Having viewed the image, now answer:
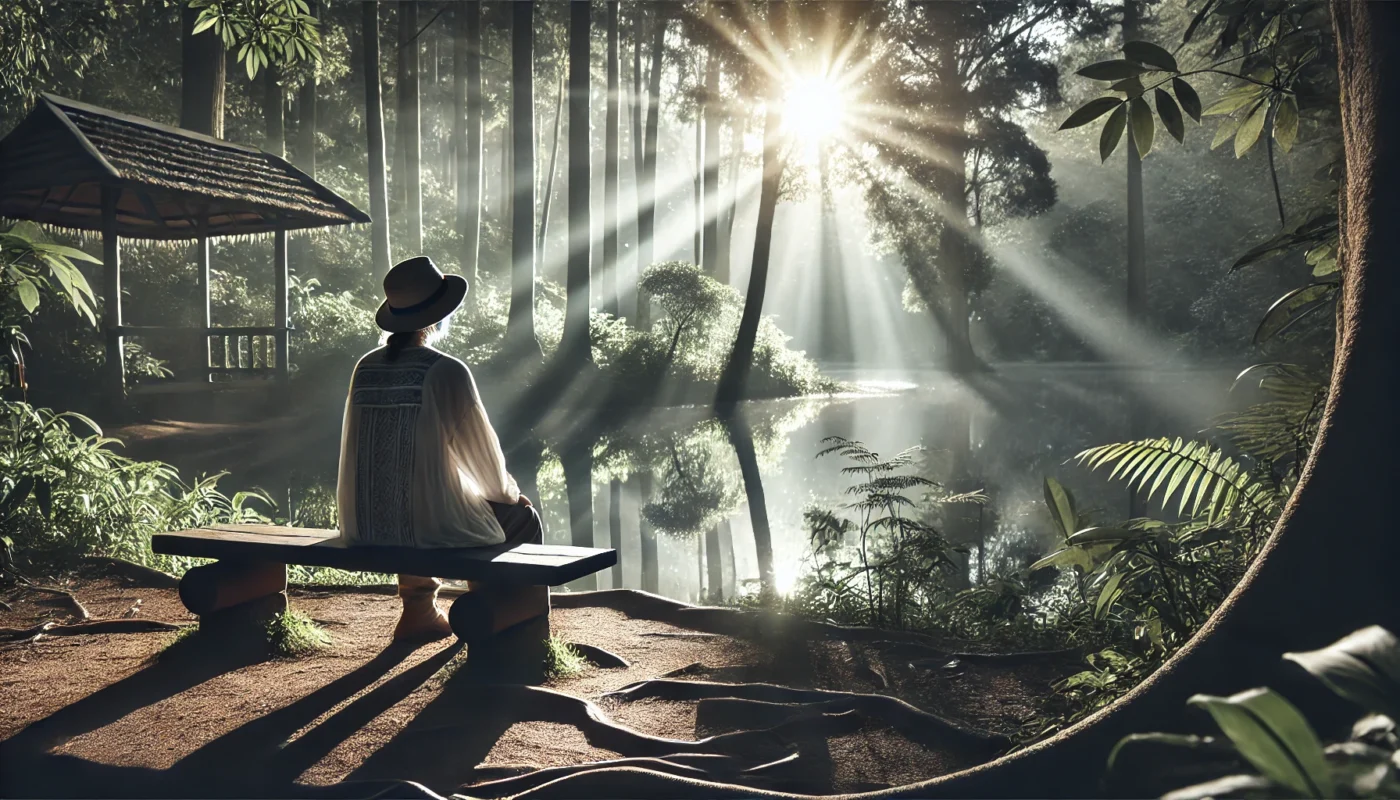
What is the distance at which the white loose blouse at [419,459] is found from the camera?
405 centimetres

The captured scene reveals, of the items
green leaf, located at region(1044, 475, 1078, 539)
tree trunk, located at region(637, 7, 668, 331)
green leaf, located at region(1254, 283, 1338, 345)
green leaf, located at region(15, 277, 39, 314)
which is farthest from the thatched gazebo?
tree trunk, located at region(637, 7, 668, 331)

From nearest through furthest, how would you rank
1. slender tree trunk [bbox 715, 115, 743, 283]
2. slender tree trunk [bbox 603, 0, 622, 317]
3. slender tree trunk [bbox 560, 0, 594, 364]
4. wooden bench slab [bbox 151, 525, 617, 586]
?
wooden bench slab [bbox 151, 525, 617, 586] < slender tree trunk [bbox 560, 0, 594, 364] < slender tree trunk [bbox 603, 0, 622, 317] < slender tree trunk [bbox 715, 115, 743, 283]

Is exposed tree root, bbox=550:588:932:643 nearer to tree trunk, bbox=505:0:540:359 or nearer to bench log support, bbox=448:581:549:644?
bench log support, bbox=448:581:549:644

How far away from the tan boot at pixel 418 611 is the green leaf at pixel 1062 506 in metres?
2.81

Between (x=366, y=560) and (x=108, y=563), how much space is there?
318 centimetres

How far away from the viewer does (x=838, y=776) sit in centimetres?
318

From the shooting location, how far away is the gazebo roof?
10.6m

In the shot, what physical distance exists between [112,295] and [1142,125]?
13.3 meters

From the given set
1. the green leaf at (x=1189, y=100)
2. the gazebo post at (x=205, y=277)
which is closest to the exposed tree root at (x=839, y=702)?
the green leaf at (x=1189, y=100)

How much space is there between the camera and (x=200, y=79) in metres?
15.1

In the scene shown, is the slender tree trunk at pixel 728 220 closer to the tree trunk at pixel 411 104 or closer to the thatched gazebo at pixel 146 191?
the tree trunk at pixel 411 104

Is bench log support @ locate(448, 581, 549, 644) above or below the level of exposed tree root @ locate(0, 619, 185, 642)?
above

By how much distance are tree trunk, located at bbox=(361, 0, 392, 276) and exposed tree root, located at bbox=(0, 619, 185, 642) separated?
613 inches

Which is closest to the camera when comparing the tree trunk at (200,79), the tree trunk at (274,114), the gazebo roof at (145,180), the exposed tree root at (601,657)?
the exposed tree root at (601,657)
